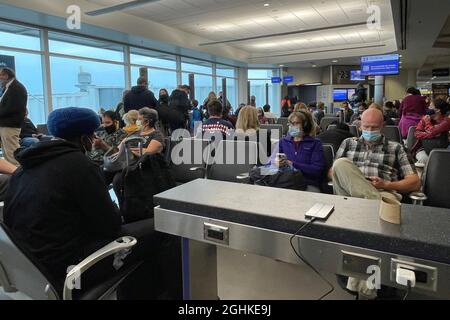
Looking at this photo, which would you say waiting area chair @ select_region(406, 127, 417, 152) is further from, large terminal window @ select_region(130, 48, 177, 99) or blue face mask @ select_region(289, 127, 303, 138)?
large terminal window @ select_region(130, 48, 177, 99)

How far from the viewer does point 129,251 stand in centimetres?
161

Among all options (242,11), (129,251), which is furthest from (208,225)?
(242,11)

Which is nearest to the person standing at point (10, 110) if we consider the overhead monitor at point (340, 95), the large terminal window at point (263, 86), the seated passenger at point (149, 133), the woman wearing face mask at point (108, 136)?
the woman wearing face mask at point (108, 136)

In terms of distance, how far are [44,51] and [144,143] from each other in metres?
5.39

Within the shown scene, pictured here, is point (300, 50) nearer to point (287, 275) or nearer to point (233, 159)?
point (233, 159)

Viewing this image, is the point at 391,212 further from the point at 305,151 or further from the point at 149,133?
the point at 149,133

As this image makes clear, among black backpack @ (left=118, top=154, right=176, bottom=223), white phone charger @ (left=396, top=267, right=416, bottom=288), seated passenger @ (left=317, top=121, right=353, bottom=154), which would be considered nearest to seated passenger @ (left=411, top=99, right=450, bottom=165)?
seated passenger @ (left=317, top=121, right=353, bottom=154)

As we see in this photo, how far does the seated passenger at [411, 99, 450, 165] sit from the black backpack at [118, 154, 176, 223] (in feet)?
11.9

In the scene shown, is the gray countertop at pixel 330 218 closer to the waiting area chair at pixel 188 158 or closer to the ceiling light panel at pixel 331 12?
the waiting area chair at pixel 188 158

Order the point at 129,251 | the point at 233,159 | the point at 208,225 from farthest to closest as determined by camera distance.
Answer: the point at 233,159, the point at 129,251, the point at 208,225

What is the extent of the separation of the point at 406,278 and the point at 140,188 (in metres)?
1.57

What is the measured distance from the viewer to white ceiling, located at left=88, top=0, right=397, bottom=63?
7.37 metres

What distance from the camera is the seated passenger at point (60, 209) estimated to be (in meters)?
1.40
